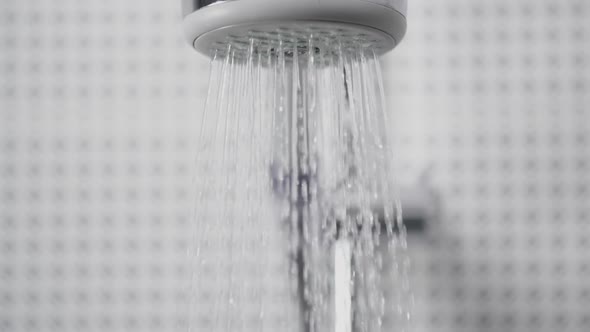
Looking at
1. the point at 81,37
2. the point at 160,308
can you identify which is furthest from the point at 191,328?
the point at 81,37

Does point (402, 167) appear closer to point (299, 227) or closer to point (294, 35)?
point (299, 227)

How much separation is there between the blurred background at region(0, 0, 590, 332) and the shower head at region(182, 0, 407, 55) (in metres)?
0.52

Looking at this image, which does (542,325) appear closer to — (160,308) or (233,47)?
(160,308)

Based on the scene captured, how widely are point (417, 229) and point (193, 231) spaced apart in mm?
356

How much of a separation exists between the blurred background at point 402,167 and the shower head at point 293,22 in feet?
1.72

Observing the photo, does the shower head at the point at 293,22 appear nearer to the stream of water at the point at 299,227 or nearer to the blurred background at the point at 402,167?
the stream of water at the point at 299,227

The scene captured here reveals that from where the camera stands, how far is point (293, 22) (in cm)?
48

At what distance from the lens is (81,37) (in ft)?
3.57

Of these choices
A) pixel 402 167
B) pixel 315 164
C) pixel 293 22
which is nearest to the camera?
pixel 293 22

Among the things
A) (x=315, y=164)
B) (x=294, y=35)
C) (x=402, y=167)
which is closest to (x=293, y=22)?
(x=294, y=35)

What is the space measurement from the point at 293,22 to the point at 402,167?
0.61m

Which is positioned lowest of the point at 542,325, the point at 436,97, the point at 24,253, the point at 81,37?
the point at 542,325

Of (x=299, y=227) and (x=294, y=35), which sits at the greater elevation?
(x=294, y=35)

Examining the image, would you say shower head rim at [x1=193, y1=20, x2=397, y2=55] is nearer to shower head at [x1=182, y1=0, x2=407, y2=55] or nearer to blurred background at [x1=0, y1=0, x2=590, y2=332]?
shower head at [x1=182, y1=0, x2=407, y2=55]
